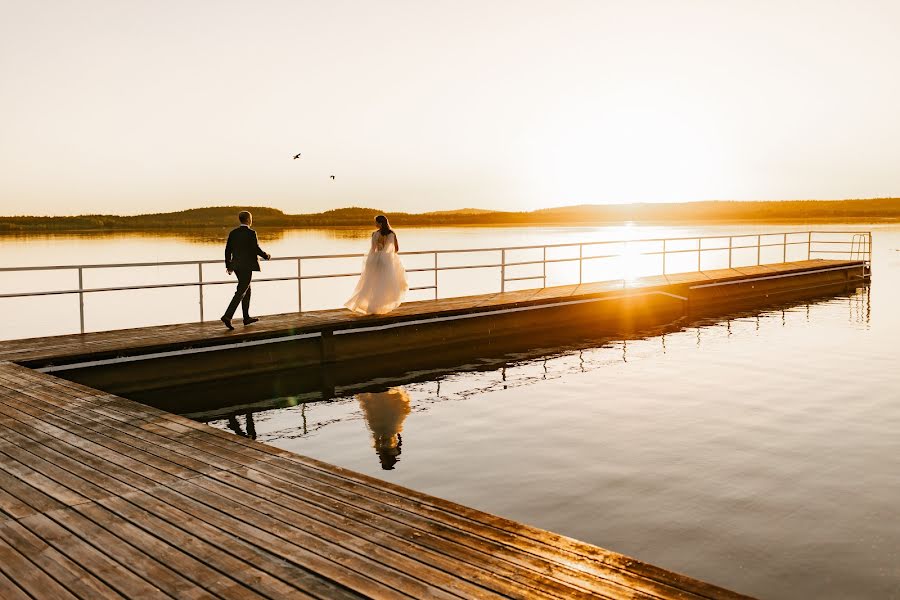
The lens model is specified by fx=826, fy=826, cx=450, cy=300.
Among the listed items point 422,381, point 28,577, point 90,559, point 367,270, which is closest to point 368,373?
point 422,381

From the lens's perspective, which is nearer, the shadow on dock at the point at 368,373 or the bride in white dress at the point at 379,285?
the shadow on dock at the point at 368,373

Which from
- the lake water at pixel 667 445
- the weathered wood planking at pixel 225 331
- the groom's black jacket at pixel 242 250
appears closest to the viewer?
the lake water at pixel 667 445

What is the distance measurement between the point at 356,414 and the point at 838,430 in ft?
18.8

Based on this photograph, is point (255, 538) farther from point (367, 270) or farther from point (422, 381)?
point (367, 270)

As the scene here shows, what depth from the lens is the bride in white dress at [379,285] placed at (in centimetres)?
1335

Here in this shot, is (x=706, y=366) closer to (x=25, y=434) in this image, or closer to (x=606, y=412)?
(x=606, y=412)

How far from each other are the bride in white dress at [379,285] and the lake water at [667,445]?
5.20 ft

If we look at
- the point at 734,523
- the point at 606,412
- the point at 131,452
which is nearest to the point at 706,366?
the point at 606,412

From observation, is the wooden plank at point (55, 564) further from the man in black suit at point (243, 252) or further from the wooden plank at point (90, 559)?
the man in black suit at point (243, 252)

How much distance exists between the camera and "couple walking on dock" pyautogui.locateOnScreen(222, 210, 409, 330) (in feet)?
38.9

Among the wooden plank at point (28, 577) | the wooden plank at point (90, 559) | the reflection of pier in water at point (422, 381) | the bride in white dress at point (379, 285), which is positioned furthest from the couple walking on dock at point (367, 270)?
the wooden plank at point (28, 577)

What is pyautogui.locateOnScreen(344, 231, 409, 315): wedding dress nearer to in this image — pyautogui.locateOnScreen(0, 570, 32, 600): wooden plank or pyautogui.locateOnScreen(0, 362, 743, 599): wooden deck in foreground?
pyautogui.locateOnScreen(0, 362, 743, 599): wooden deck in foreground

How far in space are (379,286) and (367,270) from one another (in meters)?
0.33

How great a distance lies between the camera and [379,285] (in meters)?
Answer: 13.7
